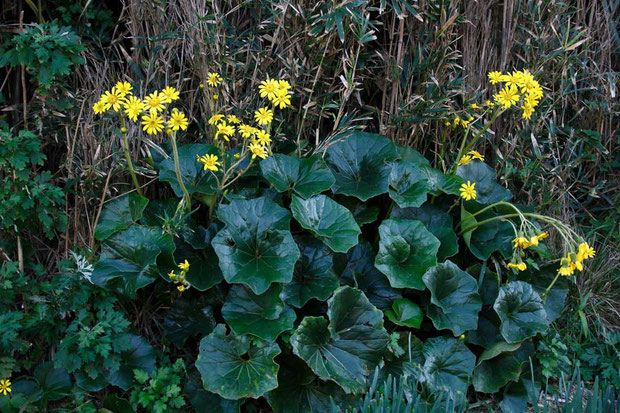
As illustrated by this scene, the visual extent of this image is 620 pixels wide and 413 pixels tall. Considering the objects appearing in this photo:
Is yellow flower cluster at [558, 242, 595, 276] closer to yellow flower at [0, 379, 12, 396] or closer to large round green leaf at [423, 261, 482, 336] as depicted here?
large round green leaf at [423, 261, 482, 336]

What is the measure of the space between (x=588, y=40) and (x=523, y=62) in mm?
446

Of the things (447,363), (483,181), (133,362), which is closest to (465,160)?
(483,181)

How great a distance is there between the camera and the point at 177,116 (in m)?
2.34

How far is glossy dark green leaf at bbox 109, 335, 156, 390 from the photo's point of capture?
2.43 metres

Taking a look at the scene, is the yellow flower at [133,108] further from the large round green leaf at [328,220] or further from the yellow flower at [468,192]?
the yellow flower at [468,192]

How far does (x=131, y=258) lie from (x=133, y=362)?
405 mm

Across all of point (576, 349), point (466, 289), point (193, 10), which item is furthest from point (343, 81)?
point (576, 349)

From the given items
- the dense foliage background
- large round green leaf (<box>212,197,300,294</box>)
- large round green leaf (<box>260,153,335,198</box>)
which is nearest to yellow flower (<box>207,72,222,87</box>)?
the dense foliage background

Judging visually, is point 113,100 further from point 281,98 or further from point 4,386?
point 4,386

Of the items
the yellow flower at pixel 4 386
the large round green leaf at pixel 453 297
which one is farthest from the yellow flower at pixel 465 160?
the yellow flower at pixel 4 386

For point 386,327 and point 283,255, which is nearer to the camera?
point 283,255

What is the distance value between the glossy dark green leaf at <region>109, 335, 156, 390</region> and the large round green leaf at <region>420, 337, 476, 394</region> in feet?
3.57

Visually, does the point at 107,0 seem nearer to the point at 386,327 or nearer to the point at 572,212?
the point at 386,327

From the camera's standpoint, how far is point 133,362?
248cm
